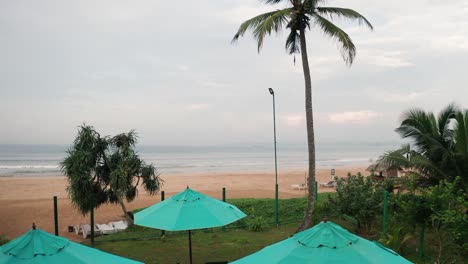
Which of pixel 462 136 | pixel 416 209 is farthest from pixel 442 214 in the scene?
pixel 462 136

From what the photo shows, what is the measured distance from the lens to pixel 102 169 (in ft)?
49.1

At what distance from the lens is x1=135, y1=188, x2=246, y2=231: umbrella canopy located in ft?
25.0

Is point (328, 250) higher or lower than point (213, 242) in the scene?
higher

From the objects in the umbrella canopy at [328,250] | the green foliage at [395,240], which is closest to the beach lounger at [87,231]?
the green foliage at [395,240]

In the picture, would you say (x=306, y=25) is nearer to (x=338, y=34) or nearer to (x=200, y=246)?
(x=338, y=34)

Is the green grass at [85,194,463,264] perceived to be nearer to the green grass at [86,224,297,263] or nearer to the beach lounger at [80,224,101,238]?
the green grass at [86,224,297,263]

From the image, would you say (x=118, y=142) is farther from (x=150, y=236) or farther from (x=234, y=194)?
(x=234, y=194)

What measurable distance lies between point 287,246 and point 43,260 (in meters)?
2.81

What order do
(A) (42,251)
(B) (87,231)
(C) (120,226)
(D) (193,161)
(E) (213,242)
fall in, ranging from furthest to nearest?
(D) (193,161) → (C) (120,226) → (B) (87,231) → (E) (213,242) → (A) (42,251)

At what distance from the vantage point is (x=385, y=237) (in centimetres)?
1098

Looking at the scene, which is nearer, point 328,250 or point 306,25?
point 328,250

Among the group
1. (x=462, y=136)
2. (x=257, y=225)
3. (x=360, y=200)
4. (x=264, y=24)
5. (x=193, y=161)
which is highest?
(x=264, y=24)

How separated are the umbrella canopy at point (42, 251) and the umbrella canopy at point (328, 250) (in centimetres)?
211

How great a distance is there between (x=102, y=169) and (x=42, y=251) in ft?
34.9
